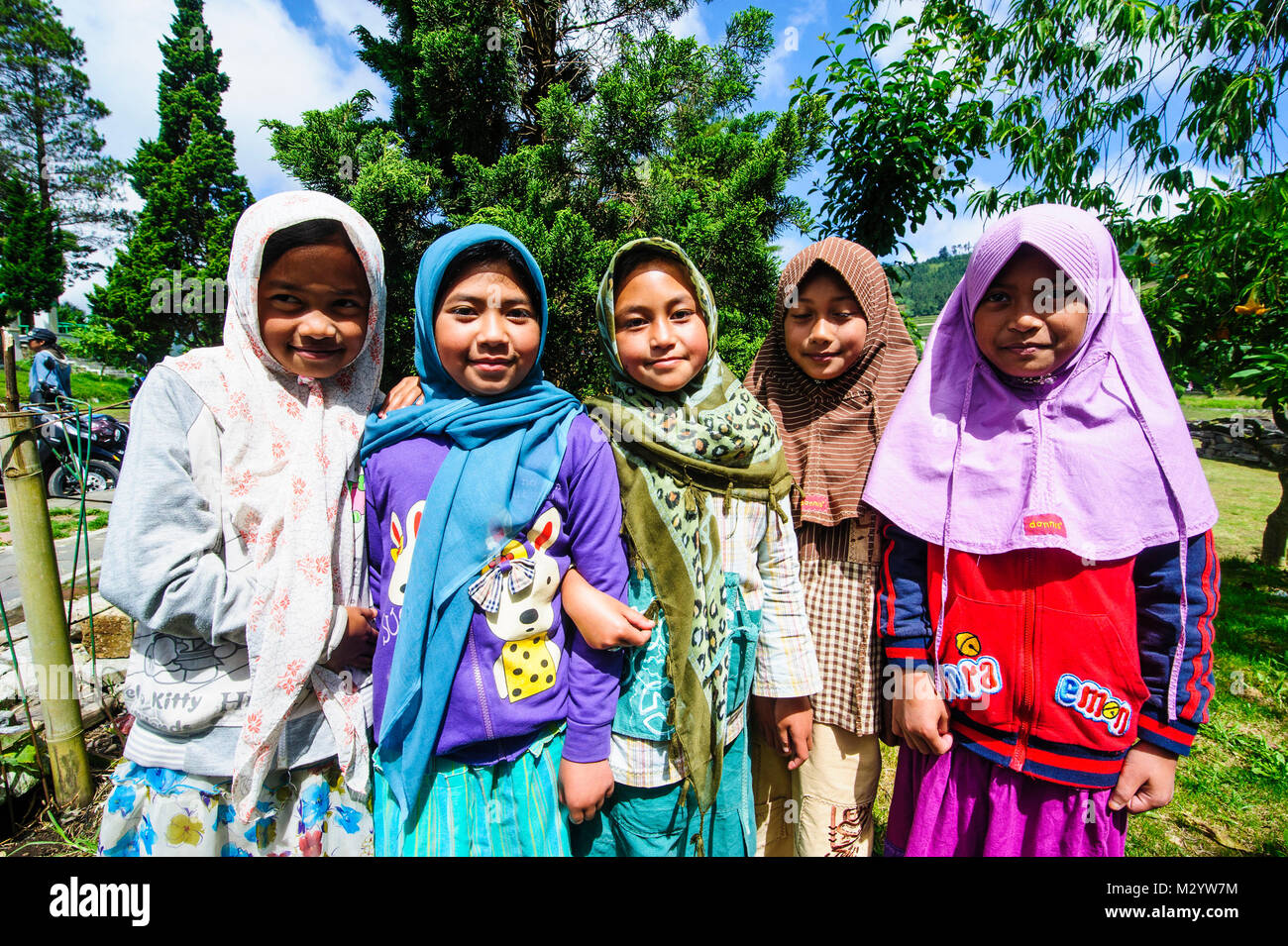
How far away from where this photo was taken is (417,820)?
1.41m

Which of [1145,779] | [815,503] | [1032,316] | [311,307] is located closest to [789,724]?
[815,503]

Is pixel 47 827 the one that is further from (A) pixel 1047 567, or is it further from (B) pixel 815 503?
(A) pixel 1047 567

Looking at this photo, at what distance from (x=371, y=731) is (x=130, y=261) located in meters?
15.9

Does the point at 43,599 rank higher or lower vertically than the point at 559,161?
lower

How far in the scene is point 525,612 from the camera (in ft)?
4.68

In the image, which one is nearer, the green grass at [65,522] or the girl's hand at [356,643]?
the girl's hand at [356,643]

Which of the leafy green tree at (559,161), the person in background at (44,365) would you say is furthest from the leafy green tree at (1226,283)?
the person in background at (44,365)

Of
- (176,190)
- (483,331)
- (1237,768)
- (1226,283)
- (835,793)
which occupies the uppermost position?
(176,190)

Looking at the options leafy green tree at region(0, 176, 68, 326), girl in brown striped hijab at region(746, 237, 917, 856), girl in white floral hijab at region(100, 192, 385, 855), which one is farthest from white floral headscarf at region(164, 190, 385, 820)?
leafy green tree at region(0, 176, 68, 326)

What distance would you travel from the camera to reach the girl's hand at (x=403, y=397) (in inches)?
66.9

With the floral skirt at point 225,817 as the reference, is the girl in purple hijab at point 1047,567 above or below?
above

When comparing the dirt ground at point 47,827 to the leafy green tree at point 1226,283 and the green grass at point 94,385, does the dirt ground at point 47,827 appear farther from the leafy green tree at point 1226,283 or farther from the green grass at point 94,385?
the green grass at point 94,385

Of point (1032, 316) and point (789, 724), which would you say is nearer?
point (1032, 316)

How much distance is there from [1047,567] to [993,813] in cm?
68
